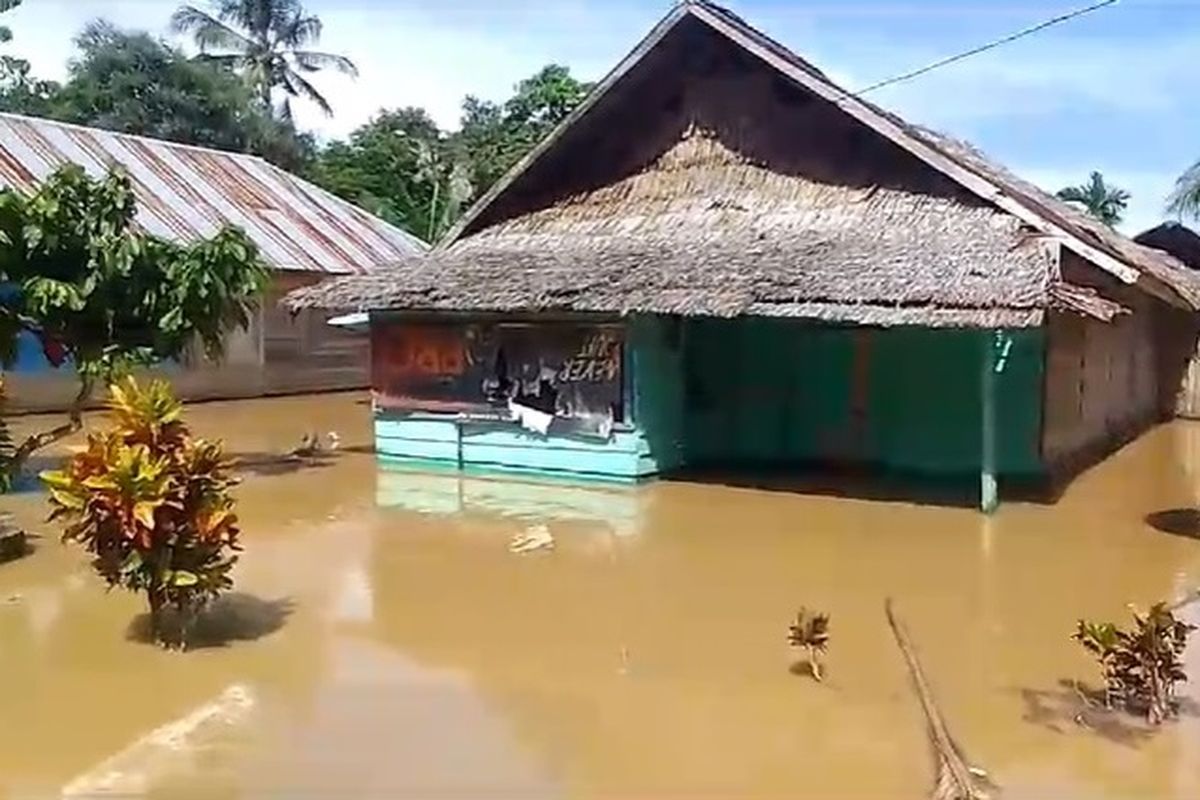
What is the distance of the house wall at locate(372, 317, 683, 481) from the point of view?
41.8 feet

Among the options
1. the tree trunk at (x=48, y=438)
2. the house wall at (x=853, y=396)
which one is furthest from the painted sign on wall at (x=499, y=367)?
the tree trunk at (x=48, y=438)

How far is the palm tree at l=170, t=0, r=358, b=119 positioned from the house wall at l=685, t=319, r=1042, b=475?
2810 centimetres

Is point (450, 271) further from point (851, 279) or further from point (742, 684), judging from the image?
point (742, 684)

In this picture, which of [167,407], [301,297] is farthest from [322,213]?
[167,407]

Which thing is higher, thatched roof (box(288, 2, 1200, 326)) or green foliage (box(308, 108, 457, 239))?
green foliage (box(308, 108, 457, 239))

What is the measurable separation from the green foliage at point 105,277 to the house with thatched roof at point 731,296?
1.84m

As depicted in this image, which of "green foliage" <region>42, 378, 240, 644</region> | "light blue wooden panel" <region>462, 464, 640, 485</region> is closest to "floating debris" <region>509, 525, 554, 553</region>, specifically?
"light blue wooden panel" <region>462, 464, 640, 485</region>

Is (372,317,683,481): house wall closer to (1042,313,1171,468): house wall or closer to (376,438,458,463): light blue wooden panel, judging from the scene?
(376,438,458,463): light blue wooden panel

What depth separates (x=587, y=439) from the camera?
12906 mm

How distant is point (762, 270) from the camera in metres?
12.1

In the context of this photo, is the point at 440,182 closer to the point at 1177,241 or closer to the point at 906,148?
the point at 1177,241

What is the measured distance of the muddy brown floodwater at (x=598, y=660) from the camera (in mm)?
5223

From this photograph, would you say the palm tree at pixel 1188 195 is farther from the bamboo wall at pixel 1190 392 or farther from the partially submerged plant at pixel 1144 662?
the partially submerged plant at pixel 1144 662

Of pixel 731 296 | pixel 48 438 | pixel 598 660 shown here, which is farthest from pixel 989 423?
pixel 48 438
